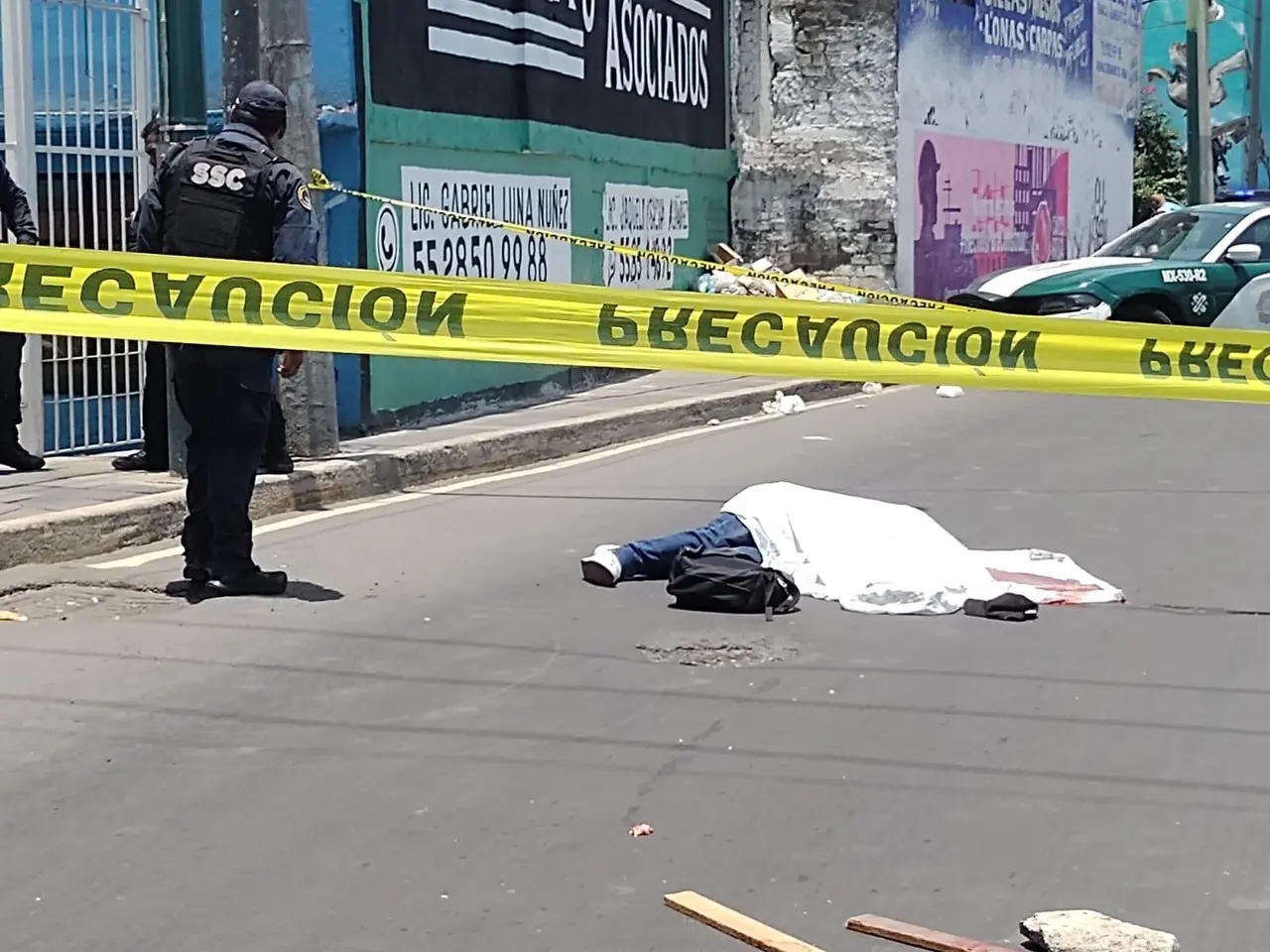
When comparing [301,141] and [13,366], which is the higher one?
[301,141]

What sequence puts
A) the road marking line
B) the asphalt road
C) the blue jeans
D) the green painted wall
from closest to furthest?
the asphalt road, the blue jeans, the road marking line, the green painted wall

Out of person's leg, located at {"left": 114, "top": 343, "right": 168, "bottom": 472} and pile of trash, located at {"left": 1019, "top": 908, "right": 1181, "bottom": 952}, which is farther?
person's leg, located at {"left": 114, "top": 343, "right": 168, "bottom": 472}

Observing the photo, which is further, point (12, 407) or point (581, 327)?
point (12, 407)

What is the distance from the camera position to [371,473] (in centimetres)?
998

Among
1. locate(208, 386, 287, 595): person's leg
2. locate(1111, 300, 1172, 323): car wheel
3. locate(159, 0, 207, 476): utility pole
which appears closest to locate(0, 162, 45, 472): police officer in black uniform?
locate(159, 0, 207, 476): utility pole

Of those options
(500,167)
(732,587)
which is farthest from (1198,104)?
(732,587)

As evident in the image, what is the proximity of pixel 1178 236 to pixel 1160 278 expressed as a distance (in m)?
1.23

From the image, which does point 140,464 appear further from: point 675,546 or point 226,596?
point 675,546

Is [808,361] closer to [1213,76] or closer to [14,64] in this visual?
[14,64]

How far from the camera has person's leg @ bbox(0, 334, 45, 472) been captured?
9328 mm

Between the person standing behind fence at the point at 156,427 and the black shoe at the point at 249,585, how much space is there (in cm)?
221

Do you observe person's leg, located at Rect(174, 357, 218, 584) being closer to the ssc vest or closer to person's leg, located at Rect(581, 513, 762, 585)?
the ssc vest

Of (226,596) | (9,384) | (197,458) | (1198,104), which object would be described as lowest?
(226,596)

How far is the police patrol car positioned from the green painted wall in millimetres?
3187
